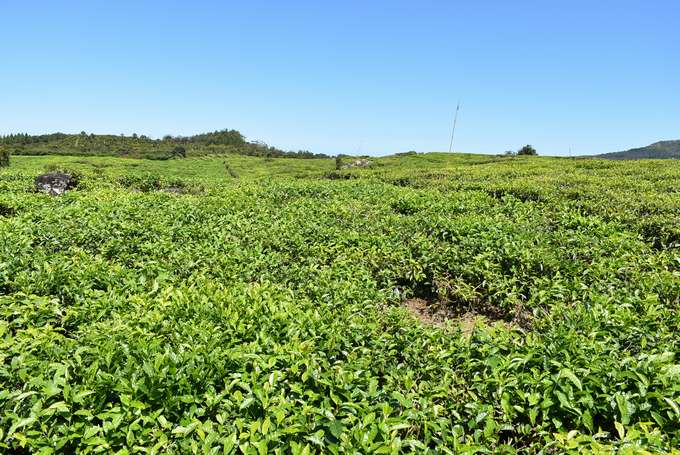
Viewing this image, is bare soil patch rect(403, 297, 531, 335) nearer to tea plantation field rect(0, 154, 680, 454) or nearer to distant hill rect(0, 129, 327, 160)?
tea plantation field rect(0, 154, 680, 454)

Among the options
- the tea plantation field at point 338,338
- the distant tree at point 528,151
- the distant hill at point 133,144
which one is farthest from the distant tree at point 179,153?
the tea plantation field at point 338,338

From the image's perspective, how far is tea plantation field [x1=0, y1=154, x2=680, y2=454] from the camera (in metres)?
3.11

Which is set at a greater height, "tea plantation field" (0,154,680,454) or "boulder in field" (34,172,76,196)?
"boulder in field" (34,172,76,196)

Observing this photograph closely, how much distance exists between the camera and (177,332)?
440cm

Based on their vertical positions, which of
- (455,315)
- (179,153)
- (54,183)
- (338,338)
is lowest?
(455,315)

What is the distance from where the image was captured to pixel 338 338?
14.5 feet

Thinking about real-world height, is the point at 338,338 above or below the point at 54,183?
below

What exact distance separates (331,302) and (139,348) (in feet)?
8.35

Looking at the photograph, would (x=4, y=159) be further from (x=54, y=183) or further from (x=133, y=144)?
(x=133, y=144)

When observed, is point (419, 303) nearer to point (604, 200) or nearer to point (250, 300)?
point (250, 300)

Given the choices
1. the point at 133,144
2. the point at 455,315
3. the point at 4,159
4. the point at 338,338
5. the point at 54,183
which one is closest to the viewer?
the point at 338,338

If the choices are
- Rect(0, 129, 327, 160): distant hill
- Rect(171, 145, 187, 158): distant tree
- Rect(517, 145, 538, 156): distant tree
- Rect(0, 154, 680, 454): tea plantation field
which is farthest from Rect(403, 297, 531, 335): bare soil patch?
Rect(0, 129, 327, 160): distant hill

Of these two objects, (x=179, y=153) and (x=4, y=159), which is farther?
(x=179, y=153)

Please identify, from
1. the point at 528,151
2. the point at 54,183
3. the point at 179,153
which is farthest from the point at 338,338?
the point at 179,153
